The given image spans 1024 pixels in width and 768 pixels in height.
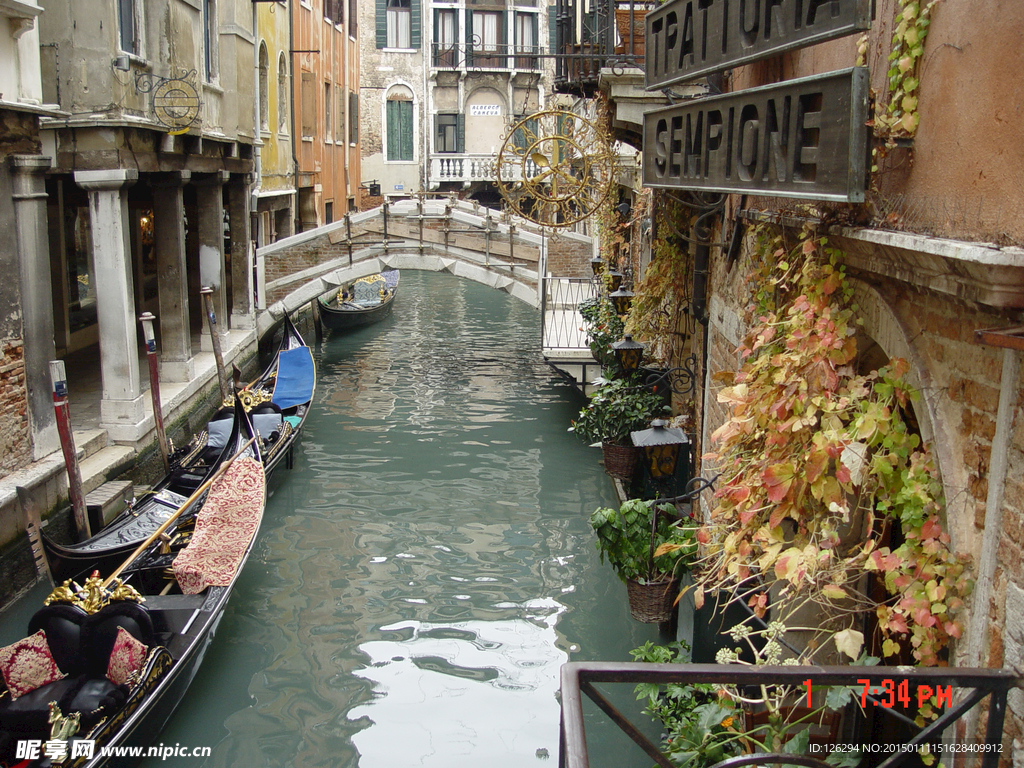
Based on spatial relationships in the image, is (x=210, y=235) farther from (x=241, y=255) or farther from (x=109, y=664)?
(x=109, y=664)

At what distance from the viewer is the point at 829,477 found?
7.11ft

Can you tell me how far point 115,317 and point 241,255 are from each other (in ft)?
14.4

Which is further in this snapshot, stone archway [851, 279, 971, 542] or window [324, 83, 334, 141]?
window [324, 83, 334, 141]

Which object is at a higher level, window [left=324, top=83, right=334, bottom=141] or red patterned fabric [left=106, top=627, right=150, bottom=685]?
window [left=324, top=83, right=334, bottom=141]

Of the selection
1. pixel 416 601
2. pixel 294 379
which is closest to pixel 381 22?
pixel 294 379

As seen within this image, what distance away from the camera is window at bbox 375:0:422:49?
20844mm

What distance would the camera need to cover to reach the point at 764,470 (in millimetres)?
2346

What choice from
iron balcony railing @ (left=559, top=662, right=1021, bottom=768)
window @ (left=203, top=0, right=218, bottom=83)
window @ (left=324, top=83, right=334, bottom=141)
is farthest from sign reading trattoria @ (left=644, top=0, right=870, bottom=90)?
window @ (left=324, top=83, right=334, bottom=141)

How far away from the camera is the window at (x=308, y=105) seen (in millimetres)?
15056

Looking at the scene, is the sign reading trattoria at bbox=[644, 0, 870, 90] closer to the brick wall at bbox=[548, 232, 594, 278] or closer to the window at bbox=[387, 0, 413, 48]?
the brick wall at bbox=[548, 232, 594, 278]

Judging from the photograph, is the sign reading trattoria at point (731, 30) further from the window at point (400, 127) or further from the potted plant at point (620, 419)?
the window at point (400, 127)

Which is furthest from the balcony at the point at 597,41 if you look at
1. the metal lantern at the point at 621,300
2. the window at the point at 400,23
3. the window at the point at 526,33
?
the window at the point at 400,23

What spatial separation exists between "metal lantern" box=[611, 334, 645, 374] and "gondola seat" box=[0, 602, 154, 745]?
3.22 m

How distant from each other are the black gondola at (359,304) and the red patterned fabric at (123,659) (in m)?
9.76
